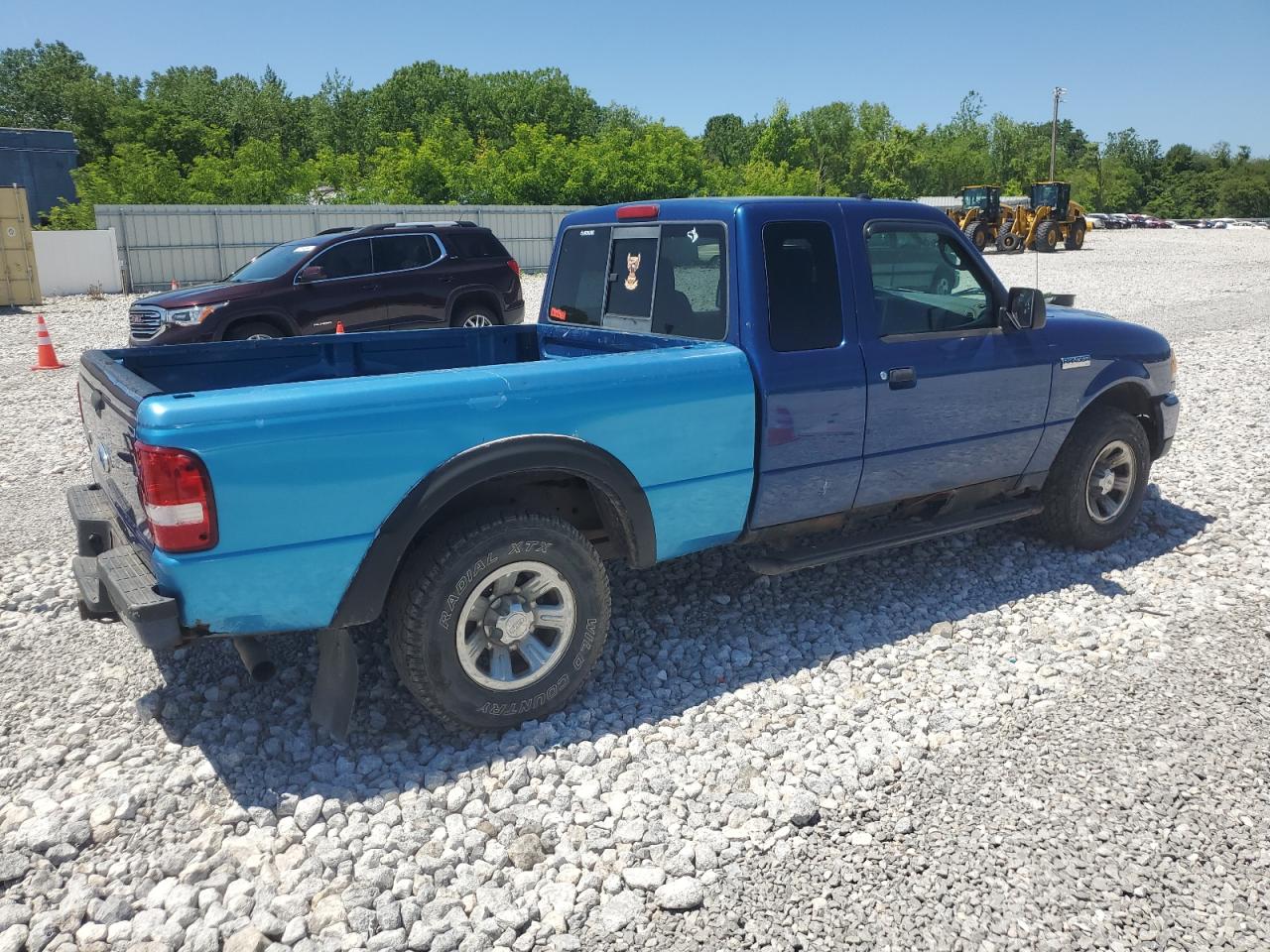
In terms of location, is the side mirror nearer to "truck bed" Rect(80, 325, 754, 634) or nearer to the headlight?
"truck bed" Rect(80, 325, 754, 634)

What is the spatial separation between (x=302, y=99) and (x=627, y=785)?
87.5m

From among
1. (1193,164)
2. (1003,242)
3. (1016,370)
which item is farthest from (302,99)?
(1193,164)

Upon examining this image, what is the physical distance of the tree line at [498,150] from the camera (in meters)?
36.4

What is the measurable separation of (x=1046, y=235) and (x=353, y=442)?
3632cm

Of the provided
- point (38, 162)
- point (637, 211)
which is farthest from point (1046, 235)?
point (38, 162)

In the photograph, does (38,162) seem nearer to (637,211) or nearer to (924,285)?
(637,211)

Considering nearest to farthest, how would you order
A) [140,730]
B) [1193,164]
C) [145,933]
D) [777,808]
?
[145,933] → [777,808] → [140,730] → [1193,164]

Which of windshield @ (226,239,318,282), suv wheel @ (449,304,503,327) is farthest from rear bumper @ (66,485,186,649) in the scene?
suv wheel @ (449,304,503,327)

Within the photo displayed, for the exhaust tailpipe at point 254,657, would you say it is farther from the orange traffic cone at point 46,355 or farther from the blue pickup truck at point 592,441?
the orange traffic cone at point 46,355

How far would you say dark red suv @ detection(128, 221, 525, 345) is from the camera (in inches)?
447

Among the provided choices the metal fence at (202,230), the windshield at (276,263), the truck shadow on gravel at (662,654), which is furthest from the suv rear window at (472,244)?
the metal fence at (202,230)

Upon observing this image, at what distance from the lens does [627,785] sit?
350 cm

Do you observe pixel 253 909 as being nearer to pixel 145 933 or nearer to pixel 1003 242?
pixel 145 933

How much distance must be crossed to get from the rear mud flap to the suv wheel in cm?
989
